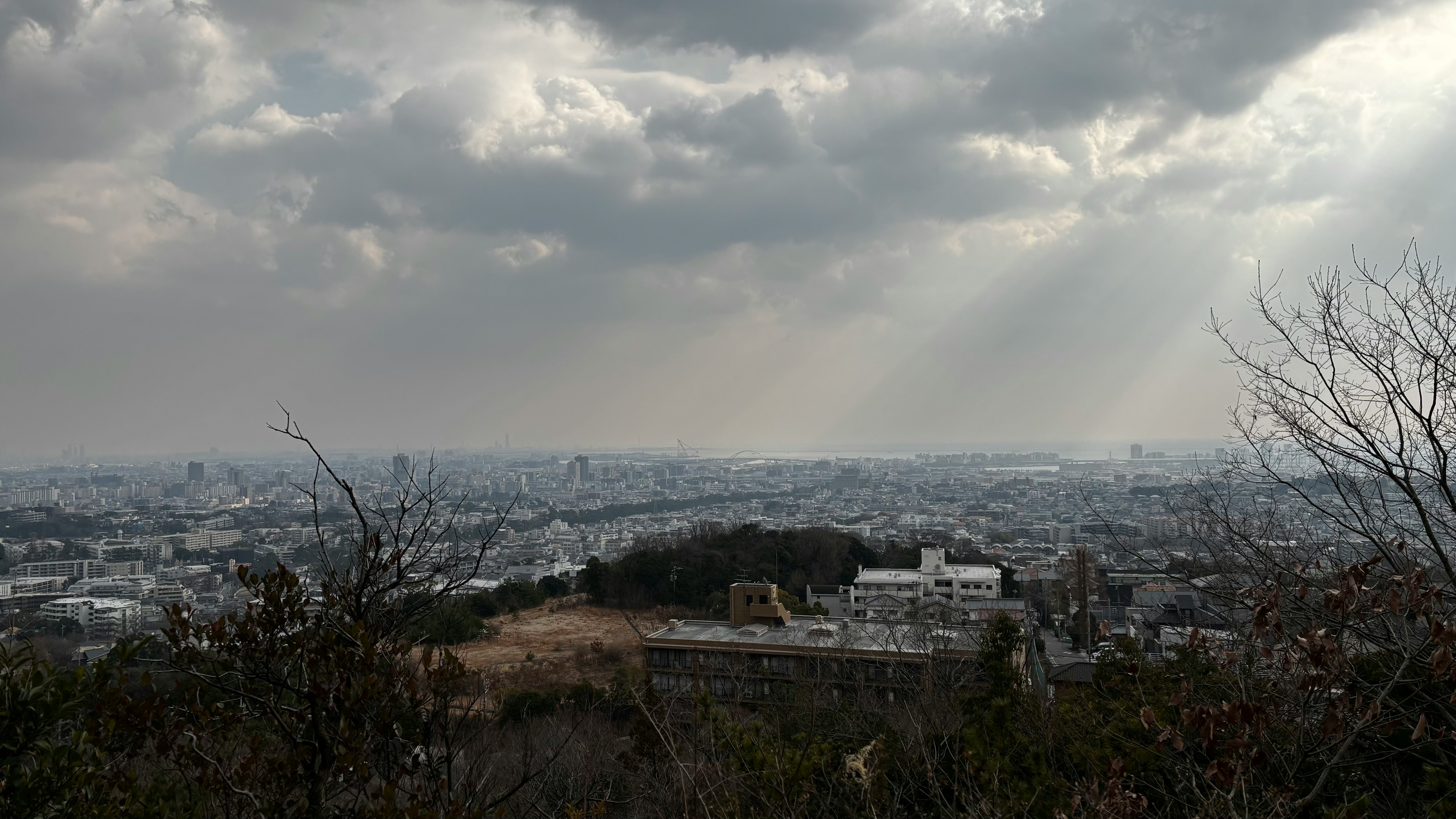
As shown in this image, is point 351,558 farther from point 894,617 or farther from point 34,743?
point 894,617

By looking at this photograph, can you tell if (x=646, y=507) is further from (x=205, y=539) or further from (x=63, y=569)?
(x=63, y=569)

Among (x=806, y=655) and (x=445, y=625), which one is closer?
(x=445, y=625)

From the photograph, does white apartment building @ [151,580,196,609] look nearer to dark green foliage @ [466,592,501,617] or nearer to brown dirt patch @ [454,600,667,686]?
dark green foliage @ [466,592,501,617]

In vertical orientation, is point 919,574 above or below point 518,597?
above

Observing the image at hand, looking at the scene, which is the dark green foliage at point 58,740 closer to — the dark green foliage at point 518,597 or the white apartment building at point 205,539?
the dark green foliage at point 518,597

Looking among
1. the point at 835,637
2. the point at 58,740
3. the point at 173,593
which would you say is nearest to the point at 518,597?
the point at 173,593

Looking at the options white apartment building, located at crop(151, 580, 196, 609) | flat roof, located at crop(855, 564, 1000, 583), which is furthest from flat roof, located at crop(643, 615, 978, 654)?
white apartment building, located at crop(151, 580, 196, 609)

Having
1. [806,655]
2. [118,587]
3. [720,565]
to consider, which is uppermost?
[806,655]

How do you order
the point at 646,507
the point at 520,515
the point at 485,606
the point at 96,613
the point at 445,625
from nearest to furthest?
the point at 445,625 < the point at 96,613 < the point at 485,606 < the point at 520,515 < the point at 646,507
